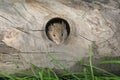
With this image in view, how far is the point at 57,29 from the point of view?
2506 mm

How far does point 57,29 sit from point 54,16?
120 mm

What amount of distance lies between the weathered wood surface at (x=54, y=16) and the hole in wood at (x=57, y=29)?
0.05m

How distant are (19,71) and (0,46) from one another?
222 millimetres

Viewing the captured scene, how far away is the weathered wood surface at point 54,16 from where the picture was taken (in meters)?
2.41

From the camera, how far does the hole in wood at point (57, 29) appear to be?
247cm

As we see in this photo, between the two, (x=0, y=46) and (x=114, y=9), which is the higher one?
(x=114, y=9)

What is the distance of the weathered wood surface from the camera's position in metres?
2.41

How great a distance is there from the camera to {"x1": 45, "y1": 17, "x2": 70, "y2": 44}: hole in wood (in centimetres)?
247

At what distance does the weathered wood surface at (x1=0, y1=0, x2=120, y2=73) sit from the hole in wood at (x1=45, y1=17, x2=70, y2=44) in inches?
2.0

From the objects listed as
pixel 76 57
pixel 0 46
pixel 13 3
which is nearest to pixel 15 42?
pixel 0 46

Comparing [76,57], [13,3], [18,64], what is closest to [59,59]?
[76,57]

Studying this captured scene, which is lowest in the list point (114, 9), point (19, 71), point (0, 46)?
point (19, 71)

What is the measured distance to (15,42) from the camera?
2.41 metres

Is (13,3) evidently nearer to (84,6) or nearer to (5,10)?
(5,10)
